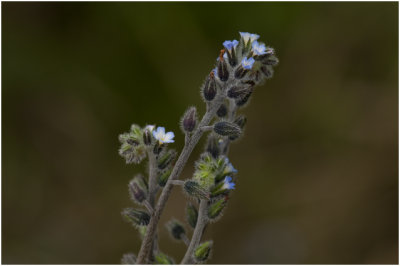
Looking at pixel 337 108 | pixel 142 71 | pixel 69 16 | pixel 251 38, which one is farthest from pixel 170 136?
pixel 337 108

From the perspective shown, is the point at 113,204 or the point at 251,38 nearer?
the point at 251,38

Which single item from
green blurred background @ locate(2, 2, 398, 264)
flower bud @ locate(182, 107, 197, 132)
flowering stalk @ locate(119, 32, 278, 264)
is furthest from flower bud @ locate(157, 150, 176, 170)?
green blurred background @ locate(2, 2, 398, 264)

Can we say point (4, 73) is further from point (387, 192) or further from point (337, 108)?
point (387, 192)

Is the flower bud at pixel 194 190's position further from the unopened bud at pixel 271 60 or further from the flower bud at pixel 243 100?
the unopened bud at pixel 271 60

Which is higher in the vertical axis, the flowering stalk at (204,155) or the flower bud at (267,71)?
the flower bud at (267,71)

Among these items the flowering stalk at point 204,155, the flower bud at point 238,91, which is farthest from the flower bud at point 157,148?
the flower bud at point 238,91

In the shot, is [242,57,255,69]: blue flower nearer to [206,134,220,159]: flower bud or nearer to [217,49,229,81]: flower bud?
[217,49,229,81]: flower bud

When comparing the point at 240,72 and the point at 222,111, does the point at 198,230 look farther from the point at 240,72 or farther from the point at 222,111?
the point at 240,72

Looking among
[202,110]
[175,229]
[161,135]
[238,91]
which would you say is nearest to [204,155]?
[161,135]
